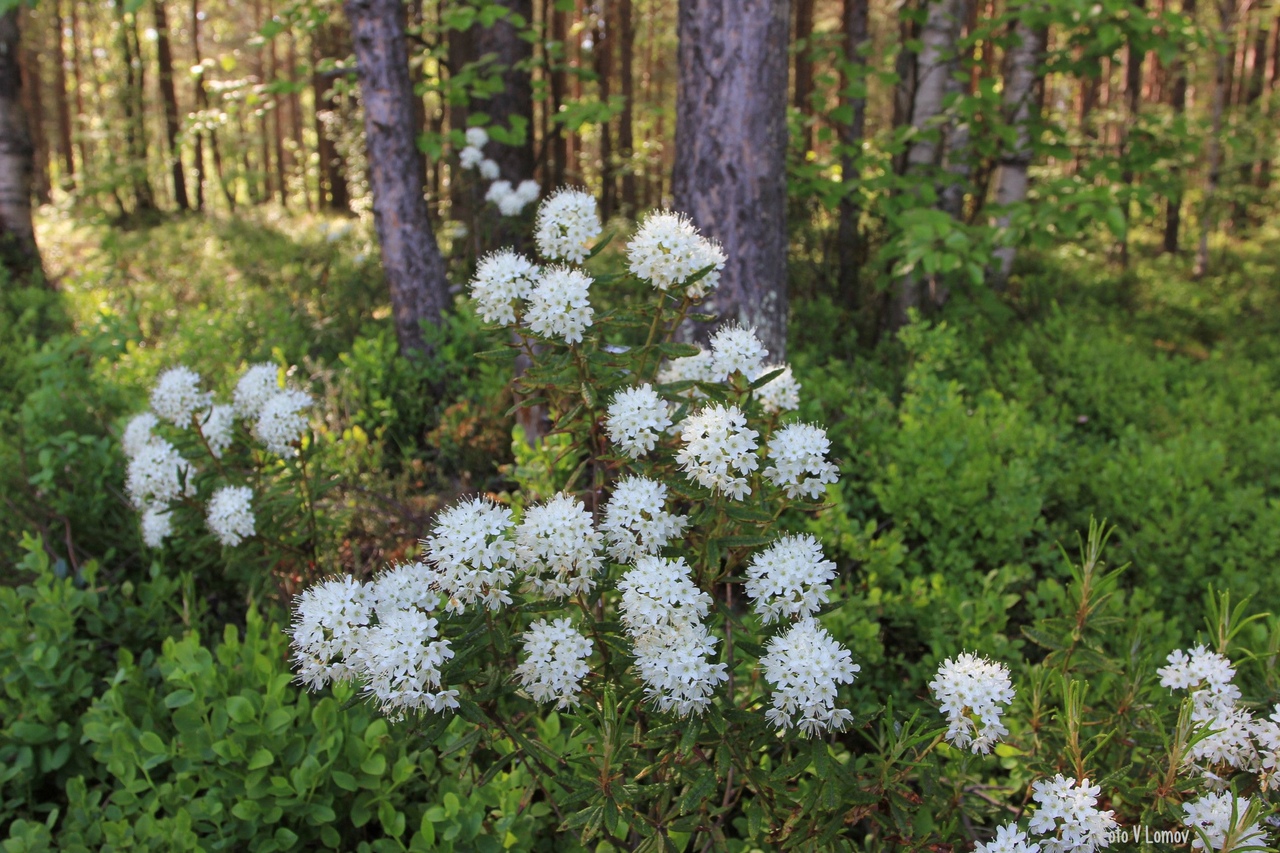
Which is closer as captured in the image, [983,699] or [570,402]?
[983,699]

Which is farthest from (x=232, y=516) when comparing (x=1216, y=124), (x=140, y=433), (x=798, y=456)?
(x=1216, y=124)

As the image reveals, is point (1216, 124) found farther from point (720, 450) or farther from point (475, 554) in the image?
point (475, 554)

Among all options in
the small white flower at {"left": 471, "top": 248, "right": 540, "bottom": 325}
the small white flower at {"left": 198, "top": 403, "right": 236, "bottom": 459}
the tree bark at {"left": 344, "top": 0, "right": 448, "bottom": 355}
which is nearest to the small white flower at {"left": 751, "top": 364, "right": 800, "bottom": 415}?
the small white flower at {"left": 471, "top": 248, "right": 540, "bottom": 325}

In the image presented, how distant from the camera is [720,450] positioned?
1.70 m

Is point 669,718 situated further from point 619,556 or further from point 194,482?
point 194,482

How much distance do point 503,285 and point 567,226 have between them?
28 centimetres

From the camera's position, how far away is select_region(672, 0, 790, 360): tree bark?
4.02 metres

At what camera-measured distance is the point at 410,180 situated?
5406 mm

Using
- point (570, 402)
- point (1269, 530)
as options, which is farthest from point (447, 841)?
point (1269, 530)

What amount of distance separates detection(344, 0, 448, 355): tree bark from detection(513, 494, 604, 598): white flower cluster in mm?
3741

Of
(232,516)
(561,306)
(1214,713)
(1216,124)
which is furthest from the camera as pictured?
(1216,124)

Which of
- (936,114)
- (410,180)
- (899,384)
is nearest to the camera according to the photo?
(899,384)

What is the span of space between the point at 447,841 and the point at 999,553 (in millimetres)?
2312

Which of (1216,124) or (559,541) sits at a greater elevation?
(1216,124)
